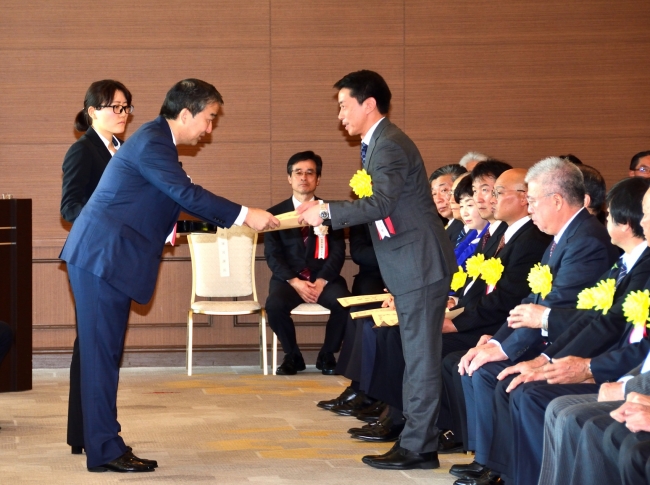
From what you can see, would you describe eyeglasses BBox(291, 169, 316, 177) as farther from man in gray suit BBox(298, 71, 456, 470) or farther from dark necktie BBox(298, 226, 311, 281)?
man in gray suit BBox(298, 71, 456, 470)

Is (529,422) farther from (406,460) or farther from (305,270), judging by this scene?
(305,270)

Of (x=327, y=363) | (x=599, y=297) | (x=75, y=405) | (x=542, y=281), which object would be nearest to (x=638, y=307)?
(x=599, y=297)

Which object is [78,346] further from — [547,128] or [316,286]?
[547,128]

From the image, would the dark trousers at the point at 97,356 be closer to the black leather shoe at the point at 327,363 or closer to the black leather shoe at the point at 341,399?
the black leather shoe at the point at 341,399

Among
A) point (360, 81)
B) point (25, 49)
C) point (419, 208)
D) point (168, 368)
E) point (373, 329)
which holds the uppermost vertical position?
point (25, 49)

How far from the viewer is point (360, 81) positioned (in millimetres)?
4160

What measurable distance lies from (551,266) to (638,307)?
0.80 metres

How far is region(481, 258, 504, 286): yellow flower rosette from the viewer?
173 inches

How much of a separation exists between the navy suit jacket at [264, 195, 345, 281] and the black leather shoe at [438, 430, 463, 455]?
2.95 meters

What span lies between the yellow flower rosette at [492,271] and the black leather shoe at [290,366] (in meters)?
3.06

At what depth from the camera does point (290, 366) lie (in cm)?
725

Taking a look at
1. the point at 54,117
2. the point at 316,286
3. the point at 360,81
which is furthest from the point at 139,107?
the point at 360,81

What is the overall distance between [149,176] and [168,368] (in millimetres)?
3884

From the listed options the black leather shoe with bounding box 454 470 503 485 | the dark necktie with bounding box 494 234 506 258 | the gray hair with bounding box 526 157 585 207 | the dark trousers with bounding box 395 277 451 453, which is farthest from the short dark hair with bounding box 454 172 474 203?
the black leather shoe with bounding box 454 470 503 485
